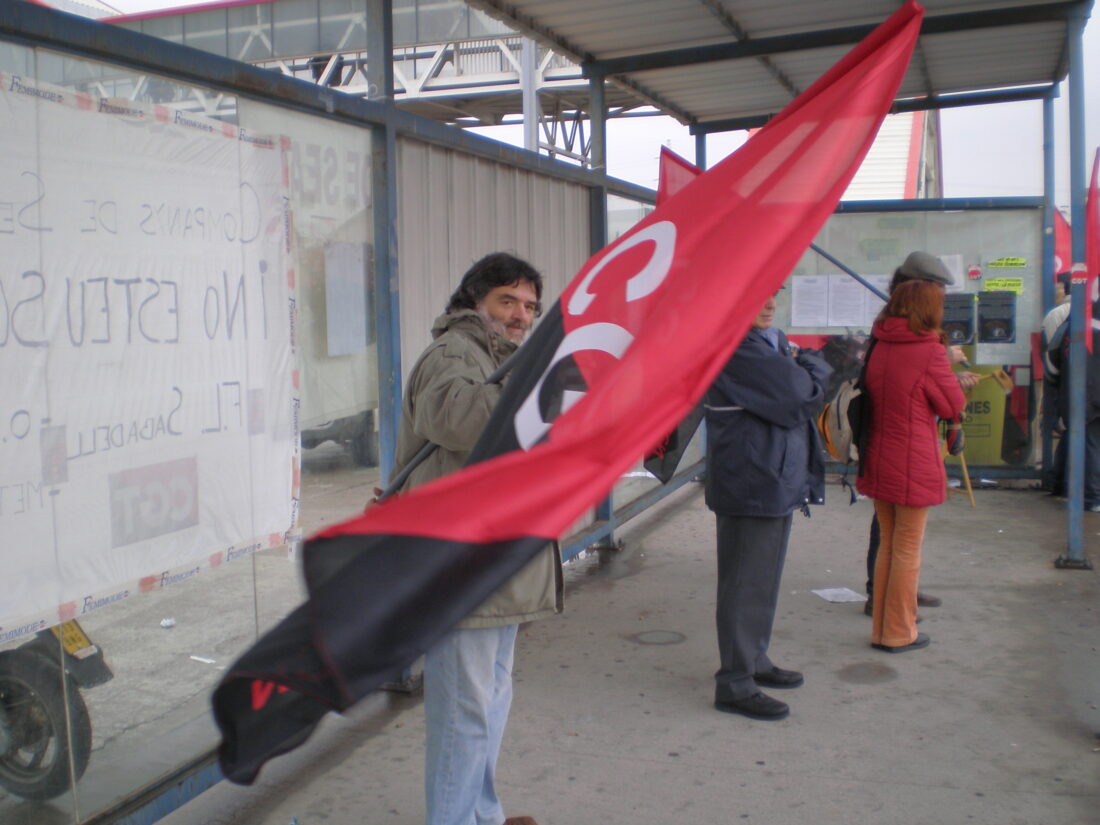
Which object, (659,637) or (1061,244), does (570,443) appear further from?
(1061,244)

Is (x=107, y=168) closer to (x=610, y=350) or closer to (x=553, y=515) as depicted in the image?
(x=610, y=350)

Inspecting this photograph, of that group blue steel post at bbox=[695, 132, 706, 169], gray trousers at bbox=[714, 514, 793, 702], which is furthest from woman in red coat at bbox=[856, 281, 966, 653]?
blue steel post at bbox=[695, 132, 706, 169]

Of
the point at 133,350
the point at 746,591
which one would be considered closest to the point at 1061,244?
the point at 746,591

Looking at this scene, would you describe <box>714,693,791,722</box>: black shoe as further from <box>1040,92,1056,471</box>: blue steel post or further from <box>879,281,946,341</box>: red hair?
<box>1040,92,1056,471</box>: blue steel post

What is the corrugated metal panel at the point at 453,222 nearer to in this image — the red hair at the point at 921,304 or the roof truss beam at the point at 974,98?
the red hair at the point at 921,304

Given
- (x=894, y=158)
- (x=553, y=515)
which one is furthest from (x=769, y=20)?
(x=894, y=158)

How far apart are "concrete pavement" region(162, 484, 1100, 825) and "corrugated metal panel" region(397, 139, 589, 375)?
5.36ft

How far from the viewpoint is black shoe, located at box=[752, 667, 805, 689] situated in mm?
4473

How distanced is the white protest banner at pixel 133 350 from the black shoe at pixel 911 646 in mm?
3005

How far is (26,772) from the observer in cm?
275

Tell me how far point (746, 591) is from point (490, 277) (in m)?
1.92

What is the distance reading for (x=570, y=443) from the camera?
1521 millimetres

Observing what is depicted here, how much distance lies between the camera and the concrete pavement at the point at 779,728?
11.3 feet

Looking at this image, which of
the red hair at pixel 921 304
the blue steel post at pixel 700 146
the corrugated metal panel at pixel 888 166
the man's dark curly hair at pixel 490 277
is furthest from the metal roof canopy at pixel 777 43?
the corrugated metal panel at pixel 888 166
